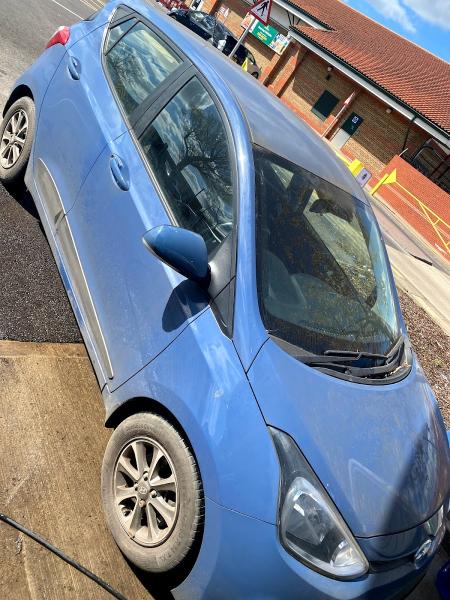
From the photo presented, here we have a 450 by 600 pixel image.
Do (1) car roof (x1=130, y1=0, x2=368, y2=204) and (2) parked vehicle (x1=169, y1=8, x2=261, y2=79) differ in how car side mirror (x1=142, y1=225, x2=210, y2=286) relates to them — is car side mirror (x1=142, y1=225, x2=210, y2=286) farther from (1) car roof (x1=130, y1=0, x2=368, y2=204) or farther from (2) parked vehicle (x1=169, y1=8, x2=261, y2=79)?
(2) parked vehicle (x1=169, y1=8, x2=261, y2=79)

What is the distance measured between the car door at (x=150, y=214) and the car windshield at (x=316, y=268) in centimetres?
24

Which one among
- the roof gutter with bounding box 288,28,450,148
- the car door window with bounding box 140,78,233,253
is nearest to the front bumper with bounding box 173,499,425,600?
the car door window with bounding box 140,78,233,253

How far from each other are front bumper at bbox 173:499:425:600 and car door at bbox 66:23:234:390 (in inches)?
32.1

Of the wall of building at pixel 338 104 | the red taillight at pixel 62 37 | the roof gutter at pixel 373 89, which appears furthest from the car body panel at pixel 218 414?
the wall of building at pixel 338 104

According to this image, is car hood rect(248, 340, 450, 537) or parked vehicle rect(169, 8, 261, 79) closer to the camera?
car hood rect(248, 340, 450, 537)

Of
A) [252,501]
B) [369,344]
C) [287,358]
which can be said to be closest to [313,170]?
[369,344]

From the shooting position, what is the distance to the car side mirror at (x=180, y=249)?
2.12 meters

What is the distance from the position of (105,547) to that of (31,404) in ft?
2.81

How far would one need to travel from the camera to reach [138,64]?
3.20 meters

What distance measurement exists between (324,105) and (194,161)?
966 inches

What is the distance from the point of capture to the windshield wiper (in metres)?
2.20

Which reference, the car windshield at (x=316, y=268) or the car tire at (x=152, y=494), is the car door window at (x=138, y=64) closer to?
the car windshield at (x=316, y=268)

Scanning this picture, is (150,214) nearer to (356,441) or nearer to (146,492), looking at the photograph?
(146,492)

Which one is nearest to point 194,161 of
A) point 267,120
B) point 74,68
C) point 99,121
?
point 267,120
